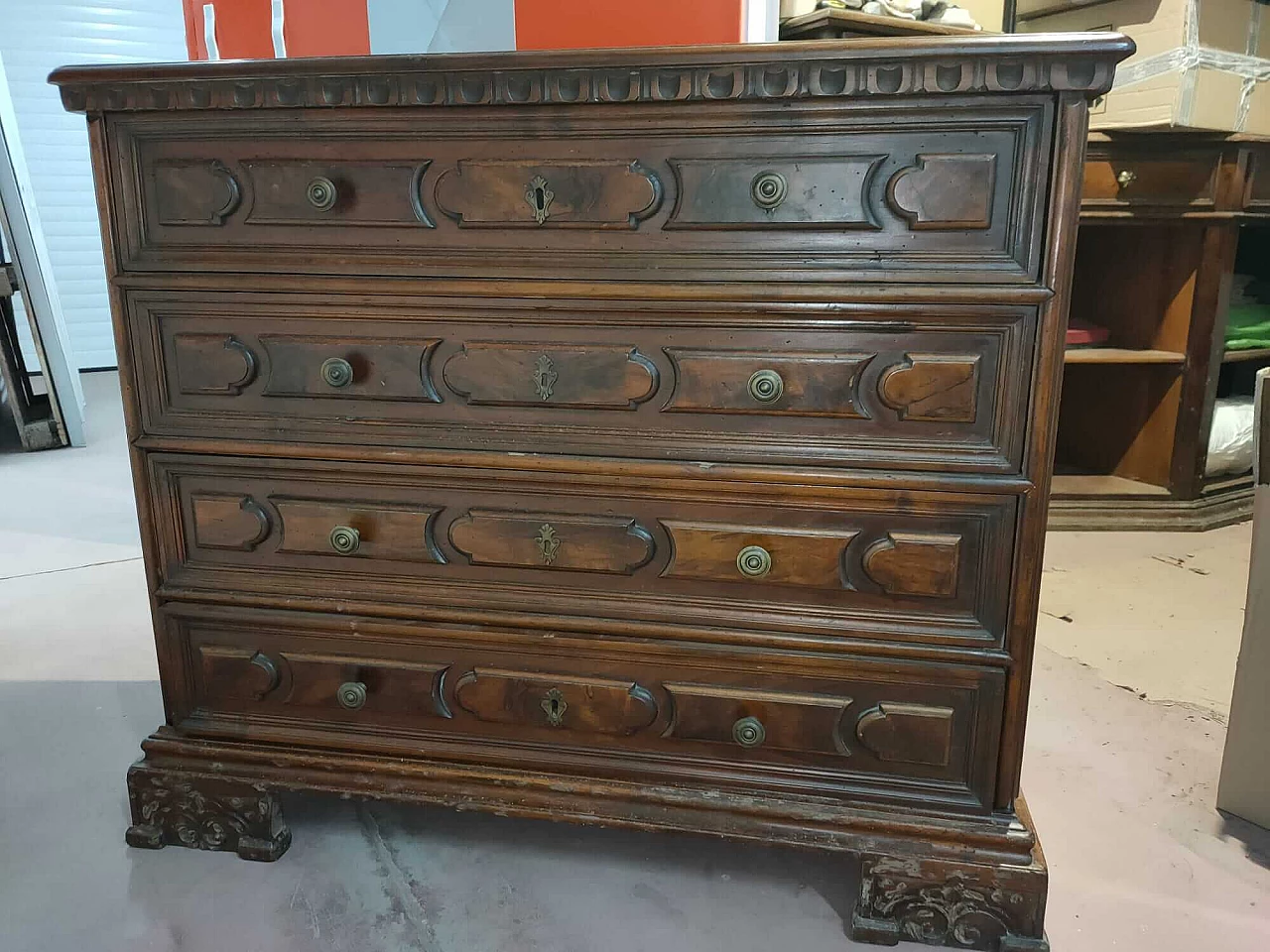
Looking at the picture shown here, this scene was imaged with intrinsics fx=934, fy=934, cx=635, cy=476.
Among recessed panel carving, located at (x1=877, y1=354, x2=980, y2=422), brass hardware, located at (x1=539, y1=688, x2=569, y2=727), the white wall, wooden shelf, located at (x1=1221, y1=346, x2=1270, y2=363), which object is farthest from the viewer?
the white wall

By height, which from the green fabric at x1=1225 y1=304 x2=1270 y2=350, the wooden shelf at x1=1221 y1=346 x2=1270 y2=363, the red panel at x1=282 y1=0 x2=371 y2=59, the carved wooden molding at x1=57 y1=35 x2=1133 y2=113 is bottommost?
the wooden shelf at x1=1221 y1=346 x2=1270 y2=363

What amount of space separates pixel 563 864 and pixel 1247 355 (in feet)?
8.93

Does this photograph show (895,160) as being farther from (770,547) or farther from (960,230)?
(770,547)

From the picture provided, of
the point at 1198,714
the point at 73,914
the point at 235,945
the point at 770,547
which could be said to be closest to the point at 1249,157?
the point at 1198,714

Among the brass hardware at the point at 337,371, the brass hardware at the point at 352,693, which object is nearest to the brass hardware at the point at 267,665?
the brass hardware at the point at 352,693

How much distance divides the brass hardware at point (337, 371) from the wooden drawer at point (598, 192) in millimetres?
125

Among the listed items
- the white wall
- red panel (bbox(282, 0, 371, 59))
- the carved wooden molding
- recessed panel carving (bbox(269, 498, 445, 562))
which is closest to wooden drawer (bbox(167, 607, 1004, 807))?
recessed panel carving (bbox(269, 498, 445, 562))

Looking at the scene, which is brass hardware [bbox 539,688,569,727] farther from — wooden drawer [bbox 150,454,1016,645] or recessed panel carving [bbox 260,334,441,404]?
recessed panel carving [bbox 260,334,441,404]

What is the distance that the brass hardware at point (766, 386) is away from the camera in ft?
3.89

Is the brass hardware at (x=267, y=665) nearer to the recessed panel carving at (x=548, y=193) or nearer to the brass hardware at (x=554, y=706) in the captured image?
the brass hardware at (x=554, y=706)

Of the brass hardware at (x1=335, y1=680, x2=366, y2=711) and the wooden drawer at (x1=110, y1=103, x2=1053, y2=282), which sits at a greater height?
the wooden drawer at (x1=110, y1=103, x2=1053, y2=282)

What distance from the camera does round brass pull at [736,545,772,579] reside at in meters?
1.25

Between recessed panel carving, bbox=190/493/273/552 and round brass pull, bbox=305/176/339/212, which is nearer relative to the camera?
round brass pull, bbox=305/176/339/212

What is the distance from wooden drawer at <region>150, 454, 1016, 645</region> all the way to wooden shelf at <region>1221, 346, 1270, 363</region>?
2.25 metres
